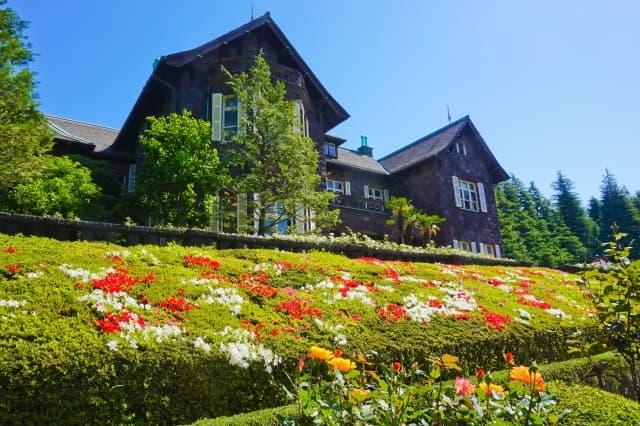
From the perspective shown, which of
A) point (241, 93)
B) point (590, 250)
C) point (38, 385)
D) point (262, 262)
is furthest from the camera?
point (590, 250)

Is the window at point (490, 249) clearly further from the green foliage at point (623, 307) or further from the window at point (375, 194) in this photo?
the green foliage at point (623, 307)

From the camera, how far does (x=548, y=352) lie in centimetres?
802

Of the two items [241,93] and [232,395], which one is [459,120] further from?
[232,395]

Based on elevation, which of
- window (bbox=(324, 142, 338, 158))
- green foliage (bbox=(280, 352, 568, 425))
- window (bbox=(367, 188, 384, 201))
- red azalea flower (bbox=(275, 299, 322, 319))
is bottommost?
green foliage (bbox=(280, 352, 568, 425))

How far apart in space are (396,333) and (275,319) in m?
1.82

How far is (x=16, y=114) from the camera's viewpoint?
44.7ft

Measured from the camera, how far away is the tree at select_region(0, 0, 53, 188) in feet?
41.5

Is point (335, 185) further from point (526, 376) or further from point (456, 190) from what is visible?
point (526, 376)

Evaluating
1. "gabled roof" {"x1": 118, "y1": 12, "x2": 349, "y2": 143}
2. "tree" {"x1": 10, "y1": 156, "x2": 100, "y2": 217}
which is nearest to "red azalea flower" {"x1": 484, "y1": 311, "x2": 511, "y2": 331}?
"tree" {"x1": 10, "y1": 156, "x2": 100, "y2": 217}

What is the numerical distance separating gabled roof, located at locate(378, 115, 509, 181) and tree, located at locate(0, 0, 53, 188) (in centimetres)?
1936

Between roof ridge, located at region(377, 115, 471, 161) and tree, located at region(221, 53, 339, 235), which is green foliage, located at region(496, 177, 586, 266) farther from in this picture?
tree, located at region(221, 53, 339, 235)

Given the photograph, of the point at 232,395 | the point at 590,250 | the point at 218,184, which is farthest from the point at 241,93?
the point at 590,250

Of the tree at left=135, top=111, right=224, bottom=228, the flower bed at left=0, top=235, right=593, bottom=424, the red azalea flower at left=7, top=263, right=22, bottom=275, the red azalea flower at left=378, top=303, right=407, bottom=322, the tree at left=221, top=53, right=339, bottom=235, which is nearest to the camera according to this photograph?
the flower bed at left=0, top=235, right=593, bottom=424

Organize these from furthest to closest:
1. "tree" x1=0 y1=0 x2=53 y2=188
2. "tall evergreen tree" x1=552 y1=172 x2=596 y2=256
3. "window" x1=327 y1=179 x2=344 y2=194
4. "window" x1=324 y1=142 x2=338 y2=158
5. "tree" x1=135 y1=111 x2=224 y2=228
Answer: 1. "tall evergreen tree" x1=552 y1=172 x2=596 y2=256
2. "window" x1=324 y1=142 x2=338 y2=158
3. "window" x1=327 y1=179 x2=344 y2=194
4. "tree" x1=135 y1=111 x2=224 y2=228
5. "tree" x1=0 y1=0 x2=53 y2=188
